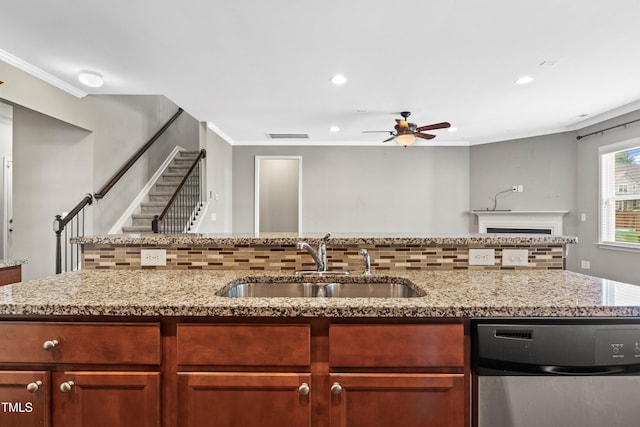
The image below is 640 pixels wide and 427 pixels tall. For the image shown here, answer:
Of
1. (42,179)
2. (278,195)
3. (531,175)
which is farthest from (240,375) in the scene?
(278,195)

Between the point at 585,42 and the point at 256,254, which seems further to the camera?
the point at 585,42

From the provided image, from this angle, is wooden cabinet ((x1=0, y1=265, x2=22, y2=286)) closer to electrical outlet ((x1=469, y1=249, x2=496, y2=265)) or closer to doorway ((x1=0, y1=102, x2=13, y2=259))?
doorway ((x1=0, y1=102, x2=13, y2=259))

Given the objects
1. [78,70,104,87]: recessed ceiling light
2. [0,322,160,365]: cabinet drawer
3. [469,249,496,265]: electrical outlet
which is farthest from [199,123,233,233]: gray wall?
[469,249,496,265]: electrical outlet

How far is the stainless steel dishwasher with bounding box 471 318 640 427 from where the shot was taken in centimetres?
99

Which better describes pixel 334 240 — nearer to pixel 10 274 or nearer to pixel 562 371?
pixel 562 371

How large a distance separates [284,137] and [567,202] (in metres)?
4.88

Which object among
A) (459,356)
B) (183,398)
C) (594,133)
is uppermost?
(594,133)

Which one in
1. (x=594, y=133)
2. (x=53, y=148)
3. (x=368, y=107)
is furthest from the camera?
(x=594, y=133)

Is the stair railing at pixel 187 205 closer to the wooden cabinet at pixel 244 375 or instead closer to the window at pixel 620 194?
the wooden cabinet at pixel 244 375

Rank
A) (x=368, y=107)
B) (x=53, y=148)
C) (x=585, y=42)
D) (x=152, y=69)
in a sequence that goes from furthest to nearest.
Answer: (x=368, y=107) → (x=53, y=148) → (x=152, y=69) → (x=585, y=42)

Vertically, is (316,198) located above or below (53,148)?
below

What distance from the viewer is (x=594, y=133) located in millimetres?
4918

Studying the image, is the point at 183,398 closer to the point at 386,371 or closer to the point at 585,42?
the point at 386,371

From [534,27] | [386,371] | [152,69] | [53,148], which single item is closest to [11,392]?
[386,371]
